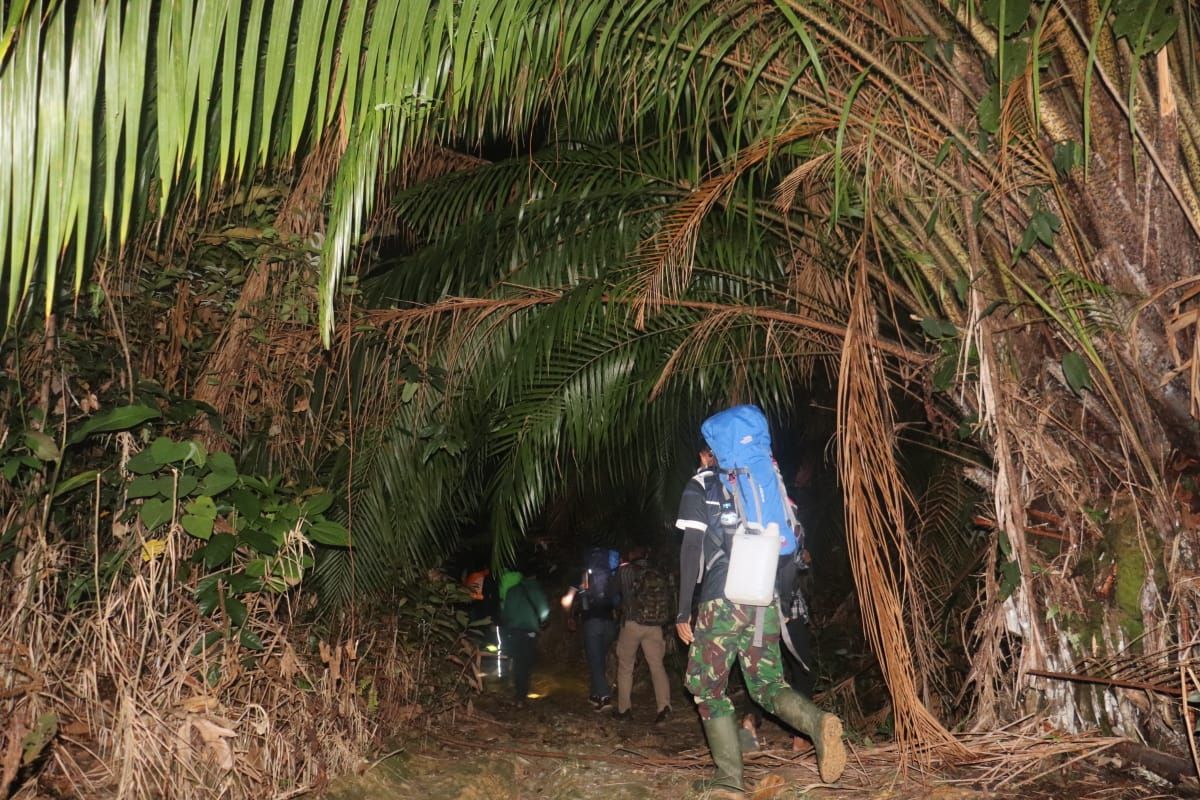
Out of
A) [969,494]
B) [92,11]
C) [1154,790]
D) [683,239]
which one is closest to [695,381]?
[969,494]

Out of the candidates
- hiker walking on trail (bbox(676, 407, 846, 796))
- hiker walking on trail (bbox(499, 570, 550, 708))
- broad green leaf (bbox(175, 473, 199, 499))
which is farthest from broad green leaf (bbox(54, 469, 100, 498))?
hiker walking on trail (bbox(499, 570, 550, 708))

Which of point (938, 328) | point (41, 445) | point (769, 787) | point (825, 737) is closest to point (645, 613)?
point (769, 787)

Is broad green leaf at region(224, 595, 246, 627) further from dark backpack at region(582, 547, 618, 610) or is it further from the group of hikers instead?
dark backpack at region(582, 547, 618, 610)

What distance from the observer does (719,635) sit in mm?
4277

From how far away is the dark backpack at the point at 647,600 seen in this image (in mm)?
7941

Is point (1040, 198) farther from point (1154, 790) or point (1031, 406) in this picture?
point (1154, 790)

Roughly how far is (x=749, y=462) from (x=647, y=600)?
154 inches

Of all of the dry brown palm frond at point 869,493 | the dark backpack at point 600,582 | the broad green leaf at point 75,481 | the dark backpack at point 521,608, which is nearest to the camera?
the dry brown palm frond at point 869,493

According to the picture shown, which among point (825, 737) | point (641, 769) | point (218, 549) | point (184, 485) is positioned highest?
point (184, 485)

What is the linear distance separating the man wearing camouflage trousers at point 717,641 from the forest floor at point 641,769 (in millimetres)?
229

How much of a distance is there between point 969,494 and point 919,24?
286cm

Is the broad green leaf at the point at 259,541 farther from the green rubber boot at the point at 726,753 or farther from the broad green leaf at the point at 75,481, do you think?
the green rubber boot at the point at 726,753

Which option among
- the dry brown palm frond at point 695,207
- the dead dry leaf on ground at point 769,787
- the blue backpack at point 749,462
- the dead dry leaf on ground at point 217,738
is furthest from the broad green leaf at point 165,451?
the dead dry leaf on ground at point 769,787

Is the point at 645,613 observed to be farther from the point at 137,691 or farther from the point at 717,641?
the point at 137,691
